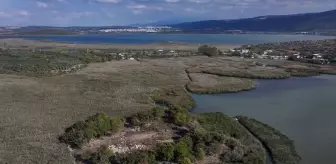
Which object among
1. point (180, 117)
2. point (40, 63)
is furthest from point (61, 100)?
point (40, 63)

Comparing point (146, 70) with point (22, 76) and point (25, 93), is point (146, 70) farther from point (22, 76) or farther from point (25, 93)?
point (25, 93)

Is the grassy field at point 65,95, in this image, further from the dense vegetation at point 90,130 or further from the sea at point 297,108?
the sea at point 297,108

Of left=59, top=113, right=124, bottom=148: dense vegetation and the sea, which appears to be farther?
the sea

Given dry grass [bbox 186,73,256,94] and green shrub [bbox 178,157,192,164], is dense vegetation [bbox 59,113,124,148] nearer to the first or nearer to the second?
green shrub [bbox 178,157,192,164]

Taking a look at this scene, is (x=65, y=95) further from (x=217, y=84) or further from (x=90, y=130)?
(x=217, y=84)

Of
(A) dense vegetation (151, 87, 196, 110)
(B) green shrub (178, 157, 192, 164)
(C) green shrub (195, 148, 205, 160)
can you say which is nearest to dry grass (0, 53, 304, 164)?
(A) dense vegetation (151, 87, 196, 110)

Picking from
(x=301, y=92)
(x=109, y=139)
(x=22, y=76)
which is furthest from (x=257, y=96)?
(x=22, y=76)
